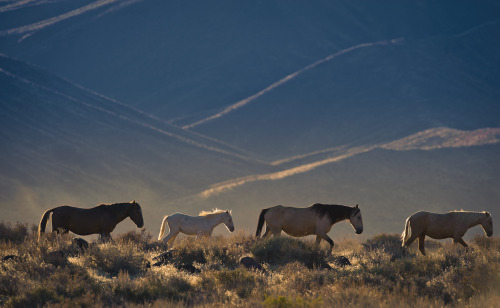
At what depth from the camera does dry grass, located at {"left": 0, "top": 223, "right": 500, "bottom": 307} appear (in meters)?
11.6

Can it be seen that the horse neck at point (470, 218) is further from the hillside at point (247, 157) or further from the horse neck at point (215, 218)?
the hillside at point (247, 157)

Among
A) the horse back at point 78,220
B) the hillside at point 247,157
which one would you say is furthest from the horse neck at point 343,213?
the hillside at point 247,157

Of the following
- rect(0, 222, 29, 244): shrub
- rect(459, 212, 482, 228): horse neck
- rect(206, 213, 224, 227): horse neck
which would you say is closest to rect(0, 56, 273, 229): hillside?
rect(0, 222, 29, 244): shrub

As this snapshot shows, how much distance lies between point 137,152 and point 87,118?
14068 millimetres

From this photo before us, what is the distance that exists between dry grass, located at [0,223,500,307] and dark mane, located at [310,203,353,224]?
140cm

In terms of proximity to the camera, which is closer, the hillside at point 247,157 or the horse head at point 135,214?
the horse head at point 135,214

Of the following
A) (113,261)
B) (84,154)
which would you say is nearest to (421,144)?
(84,154)

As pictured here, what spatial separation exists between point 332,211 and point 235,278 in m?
5.76

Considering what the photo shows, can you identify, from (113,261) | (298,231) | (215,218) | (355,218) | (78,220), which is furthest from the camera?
(215,218)

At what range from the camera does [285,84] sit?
199 metres

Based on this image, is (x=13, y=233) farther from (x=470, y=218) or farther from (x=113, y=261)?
(x=470, y=218)

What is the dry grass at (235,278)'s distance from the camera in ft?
38.0

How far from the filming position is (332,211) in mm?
18266

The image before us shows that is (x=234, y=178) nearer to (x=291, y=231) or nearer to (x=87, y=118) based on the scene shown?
(x=87, y=118)
